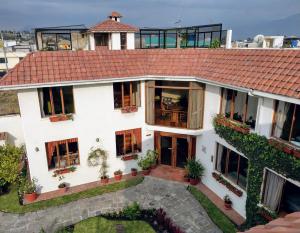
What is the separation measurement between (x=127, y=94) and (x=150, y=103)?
5.35 feet

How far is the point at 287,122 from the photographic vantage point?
10.0 m

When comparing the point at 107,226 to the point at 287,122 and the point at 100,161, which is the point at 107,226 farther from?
the point at 287,122

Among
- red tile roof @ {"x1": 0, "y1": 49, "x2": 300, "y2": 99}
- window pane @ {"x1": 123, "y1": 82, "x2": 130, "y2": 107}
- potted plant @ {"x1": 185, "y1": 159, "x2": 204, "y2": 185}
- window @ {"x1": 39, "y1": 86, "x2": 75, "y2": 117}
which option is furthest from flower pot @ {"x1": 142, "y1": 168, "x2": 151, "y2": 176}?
red tile roof @ {"x1": 0, "y1": 49, "x2": 300, "y2": 99}

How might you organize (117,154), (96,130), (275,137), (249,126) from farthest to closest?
(117,154) < (96,130) < (249,126) < (275,137)

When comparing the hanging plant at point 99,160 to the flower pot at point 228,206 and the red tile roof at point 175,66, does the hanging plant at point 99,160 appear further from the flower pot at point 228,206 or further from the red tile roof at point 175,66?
the flower pot at point 228,206

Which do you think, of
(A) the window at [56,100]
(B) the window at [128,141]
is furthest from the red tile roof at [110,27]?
(B) the window at [128,141]

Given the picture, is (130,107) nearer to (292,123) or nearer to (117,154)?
(117,154)

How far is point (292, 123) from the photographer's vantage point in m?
9.64

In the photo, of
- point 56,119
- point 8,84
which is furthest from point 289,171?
point 8,84

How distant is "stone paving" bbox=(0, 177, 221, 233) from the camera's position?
12.7 metres

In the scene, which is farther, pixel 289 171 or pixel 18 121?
pixel 18 121

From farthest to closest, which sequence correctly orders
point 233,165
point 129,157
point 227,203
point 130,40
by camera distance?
1. point 130,40
2. point 129,157
3. point 233,165
4. point 227,203

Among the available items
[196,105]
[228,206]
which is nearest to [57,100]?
[196,105]

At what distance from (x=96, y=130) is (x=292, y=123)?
35.7ft
